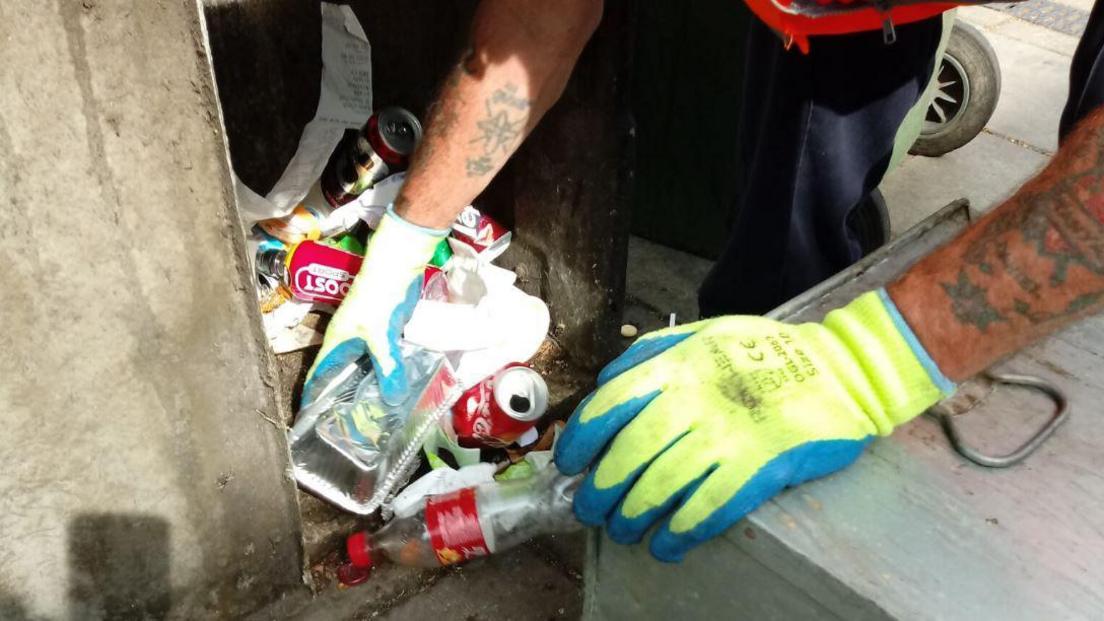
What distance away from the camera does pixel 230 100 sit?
1953mm

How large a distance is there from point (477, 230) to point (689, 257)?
0.85 metres

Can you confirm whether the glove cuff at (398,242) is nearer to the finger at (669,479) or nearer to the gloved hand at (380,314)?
the gloved hand at (380,314)

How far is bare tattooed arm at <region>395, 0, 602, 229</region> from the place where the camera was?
5.38 feet

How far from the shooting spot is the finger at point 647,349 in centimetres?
106

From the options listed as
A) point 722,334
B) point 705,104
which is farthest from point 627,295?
point 722,334

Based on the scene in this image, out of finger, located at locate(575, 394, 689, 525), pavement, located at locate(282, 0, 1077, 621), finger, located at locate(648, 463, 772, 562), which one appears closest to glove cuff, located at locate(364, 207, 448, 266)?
pavement, located at locate(282, 0, 1077, 621)

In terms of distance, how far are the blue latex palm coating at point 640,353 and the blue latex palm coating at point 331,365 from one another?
2.70 ft


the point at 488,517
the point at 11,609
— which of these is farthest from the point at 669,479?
the point at 11,609

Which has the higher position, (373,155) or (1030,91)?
(373,155)

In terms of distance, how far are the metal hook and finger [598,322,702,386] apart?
0.31 m

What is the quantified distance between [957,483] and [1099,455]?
17 centimetres

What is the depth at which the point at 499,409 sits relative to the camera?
6.05 feet

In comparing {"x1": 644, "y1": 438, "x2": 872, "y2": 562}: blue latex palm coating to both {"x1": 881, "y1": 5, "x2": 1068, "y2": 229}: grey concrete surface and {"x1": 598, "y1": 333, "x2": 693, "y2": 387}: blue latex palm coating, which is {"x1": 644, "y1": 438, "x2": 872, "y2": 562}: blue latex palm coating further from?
{"x1": 881, "y1": 5, "x2": 1068, "y2": 229}: grey concrete surface

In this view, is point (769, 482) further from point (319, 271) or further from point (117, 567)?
point (319, 271)
